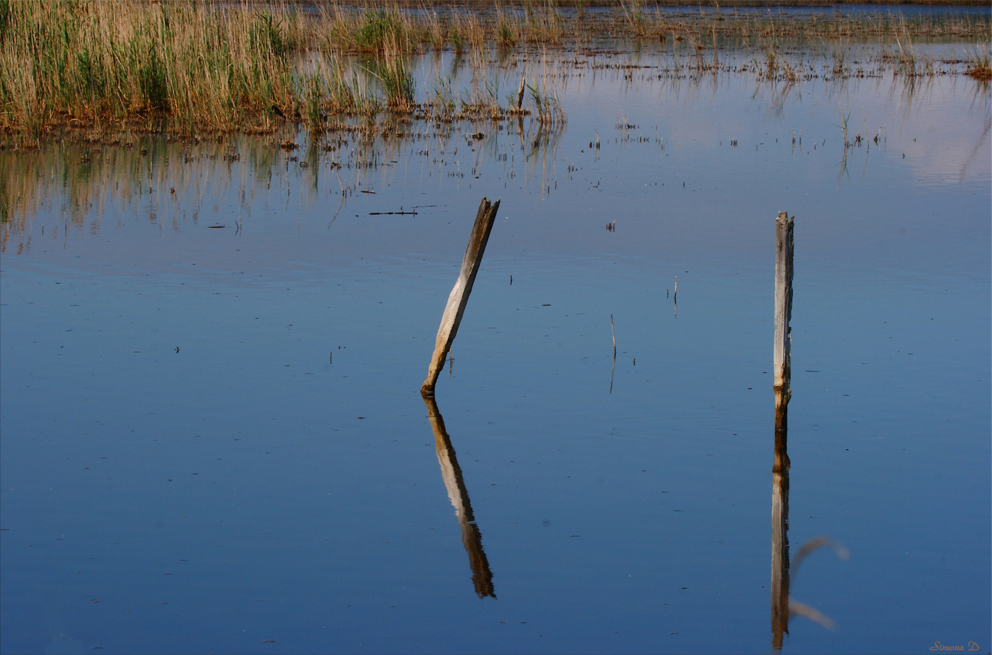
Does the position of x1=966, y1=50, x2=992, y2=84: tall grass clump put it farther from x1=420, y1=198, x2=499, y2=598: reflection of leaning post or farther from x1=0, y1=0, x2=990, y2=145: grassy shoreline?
x1=420, y1=198, x2=499, y2=598: reflection of leaning post

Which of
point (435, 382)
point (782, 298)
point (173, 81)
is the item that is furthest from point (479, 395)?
point (173, 81)

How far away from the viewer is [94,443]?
5699mm

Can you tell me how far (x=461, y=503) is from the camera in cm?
519

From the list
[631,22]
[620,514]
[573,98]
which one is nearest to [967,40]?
[631,22]

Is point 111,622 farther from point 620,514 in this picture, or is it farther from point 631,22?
point 631,22

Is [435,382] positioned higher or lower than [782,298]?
lower

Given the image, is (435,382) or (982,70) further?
(982,70)

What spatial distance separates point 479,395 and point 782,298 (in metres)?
1.81

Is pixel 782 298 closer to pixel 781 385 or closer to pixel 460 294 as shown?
pixel 781 385

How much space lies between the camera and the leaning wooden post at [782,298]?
5352 millimetres

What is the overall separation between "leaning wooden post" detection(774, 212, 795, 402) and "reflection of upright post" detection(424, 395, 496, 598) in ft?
5.25

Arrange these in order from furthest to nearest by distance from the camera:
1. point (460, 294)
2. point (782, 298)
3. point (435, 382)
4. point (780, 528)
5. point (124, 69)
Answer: point (124, 69) → point (435, 382) → point (460, 294) → point (782, 298) → point (780, 528)

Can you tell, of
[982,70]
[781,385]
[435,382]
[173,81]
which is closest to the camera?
[781,385]

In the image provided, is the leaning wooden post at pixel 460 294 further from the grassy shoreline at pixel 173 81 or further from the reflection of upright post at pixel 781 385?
the grassy shoreline at pixel 173 81
